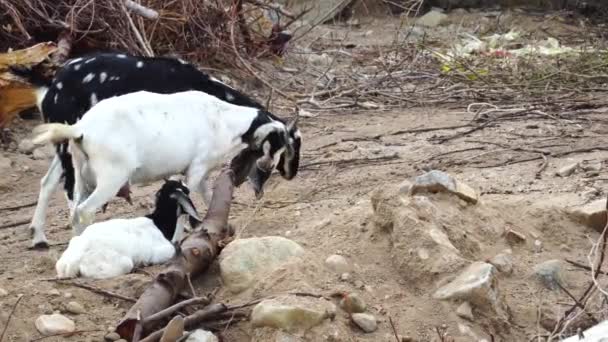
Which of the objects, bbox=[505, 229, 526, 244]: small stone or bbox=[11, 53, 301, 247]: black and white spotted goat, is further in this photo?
bbox=[11, 53, 301, 247]: black and white spotted goat

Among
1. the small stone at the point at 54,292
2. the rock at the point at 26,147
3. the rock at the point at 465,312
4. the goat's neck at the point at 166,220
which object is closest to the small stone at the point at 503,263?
the rock at the point at 465,312

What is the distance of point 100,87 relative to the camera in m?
6.70

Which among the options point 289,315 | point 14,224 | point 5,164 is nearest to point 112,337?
point 289,315

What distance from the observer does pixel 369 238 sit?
500 cm

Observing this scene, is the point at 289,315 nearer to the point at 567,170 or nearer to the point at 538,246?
the point at 538,246

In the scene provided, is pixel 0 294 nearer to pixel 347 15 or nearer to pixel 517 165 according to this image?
pixel 517 165

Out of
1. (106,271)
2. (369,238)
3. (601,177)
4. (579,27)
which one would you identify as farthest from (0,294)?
(579,27)

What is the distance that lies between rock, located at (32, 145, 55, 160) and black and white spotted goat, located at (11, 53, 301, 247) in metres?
1.31

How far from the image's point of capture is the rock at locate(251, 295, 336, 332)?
4.20 m

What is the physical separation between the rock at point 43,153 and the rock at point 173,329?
455cm

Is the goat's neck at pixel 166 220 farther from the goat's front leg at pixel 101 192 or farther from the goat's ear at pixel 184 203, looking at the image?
the goat's front leg at pixel 101 192

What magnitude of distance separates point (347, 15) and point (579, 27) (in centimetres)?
333

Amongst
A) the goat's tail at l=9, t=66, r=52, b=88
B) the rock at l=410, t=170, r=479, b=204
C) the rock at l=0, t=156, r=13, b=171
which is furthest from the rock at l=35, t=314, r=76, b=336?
the rock at l=0, t=156, r=13, b=171

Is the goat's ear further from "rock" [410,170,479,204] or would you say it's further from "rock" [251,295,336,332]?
"rock" [251,295,336,332]
